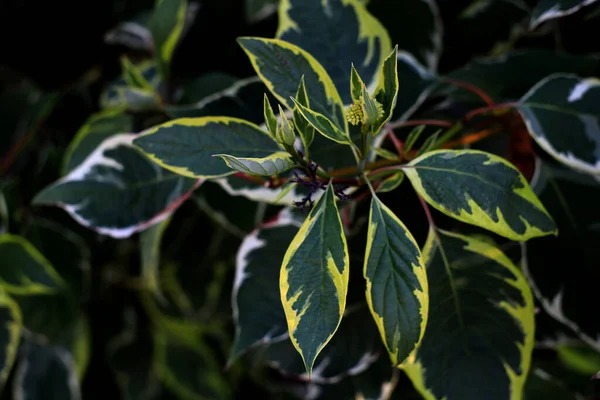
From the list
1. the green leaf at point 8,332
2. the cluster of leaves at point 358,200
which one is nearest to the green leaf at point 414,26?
the cluster of leaves at point 358,200

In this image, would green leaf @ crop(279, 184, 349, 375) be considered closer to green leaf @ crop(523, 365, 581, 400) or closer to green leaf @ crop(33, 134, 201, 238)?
green leaf @ crop(33, 134, 201, 238)

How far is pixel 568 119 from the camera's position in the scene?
60 centimetres

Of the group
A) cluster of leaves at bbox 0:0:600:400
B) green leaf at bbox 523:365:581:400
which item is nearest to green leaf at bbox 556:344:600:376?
cluster of leaves at bbox 0:0:600:400

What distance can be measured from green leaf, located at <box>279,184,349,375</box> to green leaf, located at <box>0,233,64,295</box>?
1.82 feet

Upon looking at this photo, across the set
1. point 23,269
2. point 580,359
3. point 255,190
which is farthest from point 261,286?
point 580,359

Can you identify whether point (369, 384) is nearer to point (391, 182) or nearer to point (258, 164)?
point (391, 182)

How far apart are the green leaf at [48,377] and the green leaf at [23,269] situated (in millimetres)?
217

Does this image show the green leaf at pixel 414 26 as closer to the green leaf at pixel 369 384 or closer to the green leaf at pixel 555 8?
the green leaf at pixel 555 8

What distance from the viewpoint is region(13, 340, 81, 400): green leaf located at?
3.40 feet

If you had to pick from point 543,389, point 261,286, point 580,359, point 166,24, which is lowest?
point 580,359

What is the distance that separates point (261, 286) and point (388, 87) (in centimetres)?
30

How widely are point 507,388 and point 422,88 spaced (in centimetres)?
35

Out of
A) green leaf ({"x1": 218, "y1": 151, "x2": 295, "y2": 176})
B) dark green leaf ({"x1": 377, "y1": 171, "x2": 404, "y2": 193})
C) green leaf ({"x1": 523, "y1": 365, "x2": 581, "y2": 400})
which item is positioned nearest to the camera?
green leaf ({"x1": 218, "y1": 151, "x2": 295, "y2": 176})

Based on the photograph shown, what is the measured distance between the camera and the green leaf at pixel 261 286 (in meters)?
0.61
